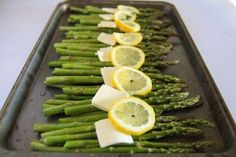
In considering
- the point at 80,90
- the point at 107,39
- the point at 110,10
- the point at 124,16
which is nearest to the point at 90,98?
the point at 80,90

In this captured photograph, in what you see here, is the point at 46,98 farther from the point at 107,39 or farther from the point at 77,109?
the point at 107,39

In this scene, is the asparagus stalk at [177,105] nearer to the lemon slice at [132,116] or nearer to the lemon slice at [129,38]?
the lemon slice at [132,116]

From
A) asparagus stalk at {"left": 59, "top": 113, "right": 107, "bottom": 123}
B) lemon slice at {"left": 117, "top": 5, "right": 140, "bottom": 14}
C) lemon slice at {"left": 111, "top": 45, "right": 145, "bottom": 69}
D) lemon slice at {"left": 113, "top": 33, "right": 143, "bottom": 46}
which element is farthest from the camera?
lemon slice at {"left": 117, "top": 5, "right": 140, "bottom": 14}

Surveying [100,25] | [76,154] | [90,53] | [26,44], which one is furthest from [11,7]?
[76,154]

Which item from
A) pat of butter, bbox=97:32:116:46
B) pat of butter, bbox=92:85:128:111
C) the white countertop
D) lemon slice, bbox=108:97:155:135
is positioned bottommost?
the white countertop

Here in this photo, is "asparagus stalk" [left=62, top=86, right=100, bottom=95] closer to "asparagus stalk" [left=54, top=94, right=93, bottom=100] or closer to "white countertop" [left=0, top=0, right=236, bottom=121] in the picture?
"asparagus stalk" [left=54, top=94, right=93, bottom=100]

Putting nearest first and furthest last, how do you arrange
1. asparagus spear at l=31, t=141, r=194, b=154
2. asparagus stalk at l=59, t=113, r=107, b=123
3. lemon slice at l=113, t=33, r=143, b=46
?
asparagus spear at l=31, t=141, r=194, b=154, asparagus stalk at l=59, t=113, r=107, b=123, lemon slice at l=113, t=33, r=143, b=46

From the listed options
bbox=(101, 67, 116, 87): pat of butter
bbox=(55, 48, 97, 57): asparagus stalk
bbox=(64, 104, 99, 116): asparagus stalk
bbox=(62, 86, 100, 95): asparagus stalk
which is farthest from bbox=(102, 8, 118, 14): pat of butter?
bbox=(64, 104, 99, 116): asparagus stalk

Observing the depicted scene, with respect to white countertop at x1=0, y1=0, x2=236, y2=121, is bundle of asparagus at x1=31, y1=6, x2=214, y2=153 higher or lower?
higher

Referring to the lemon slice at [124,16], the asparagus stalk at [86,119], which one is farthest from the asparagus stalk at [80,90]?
the lemon slice at [124,16]
